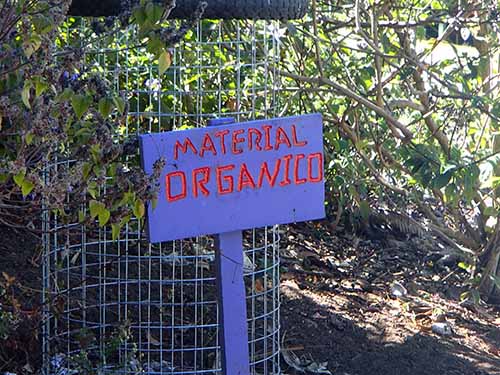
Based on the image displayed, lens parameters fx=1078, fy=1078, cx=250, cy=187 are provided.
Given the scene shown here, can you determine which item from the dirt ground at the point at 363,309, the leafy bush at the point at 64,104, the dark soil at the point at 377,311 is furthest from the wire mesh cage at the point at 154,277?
the leafy bush at the point at 64,104

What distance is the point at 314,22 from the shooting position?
209 inches

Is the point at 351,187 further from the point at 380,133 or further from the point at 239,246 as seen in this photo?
the point at 239,246

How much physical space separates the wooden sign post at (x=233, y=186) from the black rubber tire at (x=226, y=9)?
14.4 inches

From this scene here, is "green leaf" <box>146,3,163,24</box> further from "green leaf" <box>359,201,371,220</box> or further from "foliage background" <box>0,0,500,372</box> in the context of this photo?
"green leaf" <box>359,201,371,220</box>

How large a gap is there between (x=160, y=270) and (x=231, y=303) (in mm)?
522

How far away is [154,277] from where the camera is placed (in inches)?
202

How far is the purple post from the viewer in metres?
3.65

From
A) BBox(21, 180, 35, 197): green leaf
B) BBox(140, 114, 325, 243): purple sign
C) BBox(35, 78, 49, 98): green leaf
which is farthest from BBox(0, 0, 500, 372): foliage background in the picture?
BBox(35, 78, 49, 98): green leaf

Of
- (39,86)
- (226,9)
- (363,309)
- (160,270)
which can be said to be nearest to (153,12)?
(39,86)

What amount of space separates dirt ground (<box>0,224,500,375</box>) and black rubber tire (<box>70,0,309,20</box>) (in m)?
1.10

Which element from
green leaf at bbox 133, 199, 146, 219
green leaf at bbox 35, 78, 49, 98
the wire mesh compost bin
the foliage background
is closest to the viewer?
green leaf at bbox 35, 78, 49, 98

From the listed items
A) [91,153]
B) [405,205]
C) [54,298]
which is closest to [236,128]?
[91,153]

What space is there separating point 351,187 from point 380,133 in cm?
37

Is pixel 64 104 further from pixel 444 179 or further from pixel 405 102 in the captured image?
pixel 405 102
